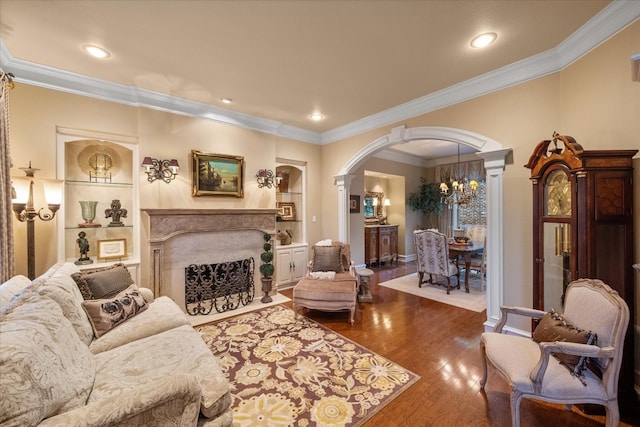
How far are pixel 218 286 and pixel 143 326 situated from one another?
169 cm

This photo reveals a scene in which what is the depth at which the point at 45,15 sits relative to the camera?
1.98 meters

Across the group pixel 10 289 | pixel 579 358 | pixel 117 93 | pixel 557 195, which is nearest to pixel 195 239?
pixel 10 289

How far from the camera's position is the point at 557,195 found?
2189mm

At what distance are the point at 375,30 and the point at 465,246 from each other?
3.85 m

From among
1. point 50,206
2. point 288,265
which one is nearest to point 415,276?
point 288,265

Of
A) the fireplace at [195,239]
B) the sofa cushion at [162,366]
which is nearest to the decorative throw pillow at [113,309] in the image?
the sofa cushion at [162,366]

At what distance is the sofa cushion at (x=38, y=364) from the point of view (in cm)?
91

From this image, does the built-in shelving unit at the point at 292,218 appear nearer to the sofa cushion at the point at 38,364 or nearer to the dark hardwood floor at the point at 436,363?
the dark hardwood floor at the point at 436,363

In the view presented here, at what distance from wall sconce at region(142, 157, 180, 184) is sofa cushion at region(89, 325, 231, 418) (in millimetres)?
2179

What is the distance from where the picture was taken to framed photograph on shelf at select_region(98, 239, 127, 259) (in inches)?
125

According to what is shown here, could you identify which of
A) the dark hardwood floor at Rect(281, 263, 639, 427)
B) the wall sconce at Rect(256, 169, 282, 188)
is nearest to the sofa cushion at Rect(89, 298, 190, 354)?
the dark hardwood floor at Rect(281, 263, 639, 427)

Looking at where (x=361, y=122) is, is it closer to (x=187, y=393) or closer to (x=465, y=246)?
(x=465, y=246)

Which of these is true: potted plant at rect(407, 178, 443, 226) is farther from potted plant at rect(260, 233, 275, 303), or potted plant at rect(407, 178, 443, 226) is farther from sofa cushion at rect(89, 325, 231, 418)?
sofa cushion at rect(89, 325, 231, 418)

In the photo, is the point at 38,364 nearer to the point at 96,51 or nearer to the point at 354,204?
the point at 96,51
